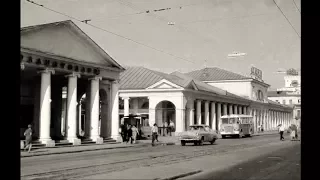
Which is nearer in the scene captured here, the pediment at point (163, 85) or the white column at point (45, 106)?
the white column at point (45, 106)

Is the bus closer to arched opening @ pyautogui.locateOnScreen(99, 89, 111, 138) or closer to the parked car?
the parked car

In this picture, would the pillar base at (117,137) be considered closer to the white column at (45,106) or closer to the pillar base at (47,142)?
the white column at (45,106)

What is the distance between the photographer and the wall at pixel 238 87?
65625mm

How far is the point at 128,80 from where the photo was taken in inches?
1882

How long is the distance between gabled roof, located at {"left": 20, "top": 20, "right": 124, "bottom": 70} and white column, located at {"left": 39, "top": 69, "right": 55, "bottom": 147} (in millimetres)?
1604

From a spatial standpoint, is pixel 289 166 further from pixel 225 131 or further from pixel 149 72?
pixel 149 72

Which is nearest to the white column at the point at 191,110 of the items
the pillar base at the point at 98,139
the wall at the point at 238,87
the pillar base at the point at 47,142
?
the pillar base at the point at 98,139

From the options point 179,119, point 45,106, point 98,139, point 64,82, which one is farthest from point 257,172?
point 179,119

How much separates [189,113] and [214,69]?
77.6 ft

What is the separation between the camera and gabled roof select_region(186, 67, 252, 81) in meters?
65.9

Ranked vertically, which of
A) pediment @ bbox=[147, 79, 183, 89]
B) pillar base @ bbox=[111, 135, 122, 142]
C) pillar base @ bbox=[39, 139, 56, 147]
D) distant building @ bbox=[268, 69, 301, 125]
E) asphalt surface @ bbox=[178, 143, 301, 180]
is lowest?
pillar base @ bbox=[111, 135, 122, 142]

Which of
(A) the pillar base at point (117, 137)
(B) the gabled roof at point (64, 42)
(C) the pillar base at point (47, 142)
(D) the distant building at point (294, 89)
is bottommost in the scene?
(A) the pillar base at point (117, 137)

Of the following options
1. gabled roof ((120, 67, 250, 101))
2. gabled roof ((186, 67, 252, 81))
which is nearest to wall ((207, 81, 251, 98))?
gabled roof ((186, 67, 252, 81))

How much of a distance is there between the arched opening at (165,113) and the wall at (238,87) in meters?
19.8
